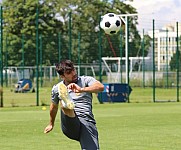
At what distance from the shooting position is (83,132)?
8078 millimetres

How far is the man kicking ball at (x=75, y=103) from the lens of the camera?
25.3 feet

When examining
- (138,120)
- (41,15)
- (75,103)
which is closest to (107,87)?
(138,120)

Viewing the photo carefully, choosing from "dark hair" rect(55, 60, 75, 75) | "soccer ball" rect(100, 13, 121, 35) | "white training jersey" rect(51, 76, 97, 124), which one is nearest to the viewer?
"dark hair" rect(55, 60, 75, 75)

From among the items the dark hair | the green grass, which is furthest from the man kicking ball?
the green grass

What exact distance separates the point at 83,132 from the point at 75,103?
39cm

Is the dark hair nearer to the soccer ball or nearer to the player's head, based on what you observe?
the player's head

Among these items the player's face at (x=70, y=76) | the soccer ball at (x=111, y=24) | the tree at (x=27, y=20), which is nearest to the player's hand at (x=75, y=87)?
the player's face at (x=70, y=76)

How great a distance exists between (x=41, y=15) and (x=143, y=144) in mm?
55075

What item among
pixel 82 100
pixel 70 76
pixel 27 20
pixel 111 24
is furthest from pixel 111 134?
pixel 27 20

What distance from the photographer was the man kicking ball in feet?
25.3

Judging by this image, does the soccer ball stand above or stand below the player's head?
above

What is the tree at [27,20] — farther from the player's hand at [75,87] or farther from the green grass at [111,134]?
the player's hand at [75,87]

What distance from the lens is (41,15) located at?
6738 cm

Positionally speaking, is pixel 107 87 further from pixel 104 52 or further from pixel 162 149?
pixel 162 149
